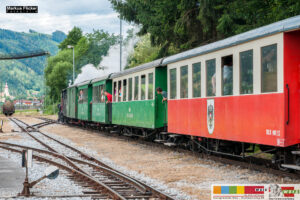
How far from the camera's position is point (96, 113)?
25.9 metres

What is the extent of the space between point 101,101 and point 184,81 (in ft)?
38.1

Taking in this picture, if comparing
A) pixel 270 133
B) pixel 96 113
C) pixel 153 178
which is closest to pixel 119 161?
pixel 153 178

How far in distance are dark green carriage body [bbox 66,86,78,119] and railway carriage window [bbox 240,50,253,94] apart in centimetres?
2379

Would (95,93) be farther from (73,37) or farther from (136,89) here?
(73,37)

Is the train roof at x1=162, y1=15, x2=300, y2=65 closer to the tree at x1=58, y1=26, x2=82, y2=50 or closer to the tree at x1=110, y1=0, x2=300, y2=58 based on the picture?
the tree at x1=110, y1=0, x2=300, y2=58

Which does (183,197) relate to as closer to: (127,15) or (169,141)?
(169,141)

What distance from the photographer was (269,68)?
9.16 m

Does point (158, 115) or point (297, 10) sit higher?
point (297, 10)

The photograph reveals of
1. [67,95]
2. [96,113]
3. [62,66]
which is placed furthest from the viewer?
[62,66]

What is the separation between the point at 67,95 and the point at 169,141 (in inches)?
935

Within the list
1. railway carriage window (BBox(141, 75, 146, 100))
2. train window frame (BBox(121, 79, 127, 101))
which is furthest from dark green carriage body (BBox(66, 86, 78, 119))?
railway carriage window (BBox(141, 75, 146, 100))

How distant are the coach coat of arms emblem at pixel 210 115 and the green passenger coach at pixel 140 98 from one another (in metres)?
3.90

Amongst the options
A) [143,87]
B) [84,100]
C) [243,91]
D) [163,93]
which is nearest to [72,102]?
[84,100]

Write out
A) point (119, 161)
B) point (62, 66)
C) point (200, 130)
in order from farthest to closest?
1. point (62, 66)
2. point (119, 161)
3. point (200, 130)
